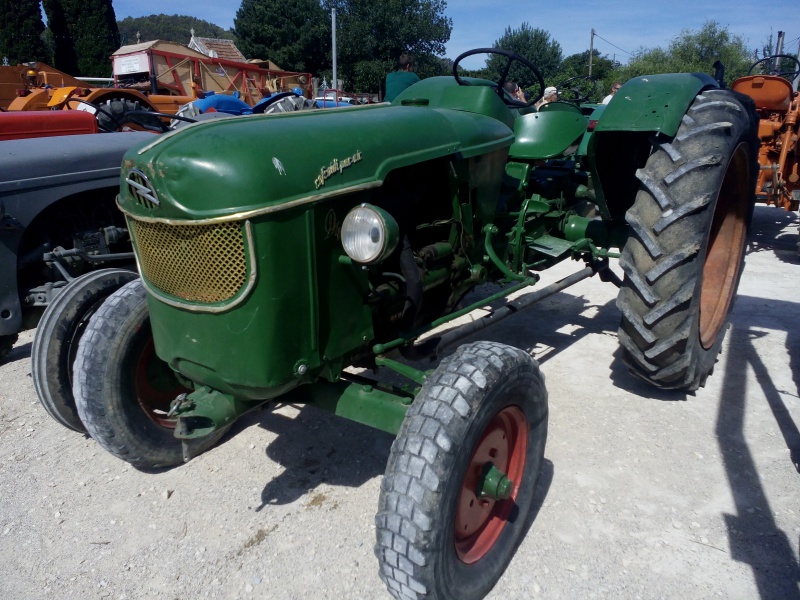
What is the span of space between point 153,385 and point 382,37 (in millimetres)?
43499

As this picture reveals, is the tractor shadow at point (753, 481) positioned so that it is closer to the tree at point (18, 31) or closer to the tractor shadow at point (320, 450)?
the tractor shadow at point (320, 450)

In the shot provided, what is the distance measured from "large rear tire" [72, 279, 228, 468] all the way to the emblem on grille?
800mm

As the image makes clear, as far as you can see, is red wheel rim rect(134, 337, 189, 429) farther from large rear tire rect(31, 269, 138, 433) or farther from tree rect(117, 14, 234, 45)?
tree rect(117, 14, 234, 45)

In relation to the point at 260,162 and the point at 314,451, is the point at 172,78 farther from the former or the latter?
the point at 260,162

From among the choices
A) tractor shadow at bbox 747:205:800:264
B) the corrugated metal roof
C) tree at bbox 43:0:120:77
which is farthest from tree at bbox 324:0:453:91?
tractor shadow at bbox 747:205:800:264

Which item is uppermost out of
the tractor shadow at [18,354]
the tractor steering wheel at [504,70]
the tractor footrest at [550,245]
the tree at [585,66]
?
the tree at [585,66]

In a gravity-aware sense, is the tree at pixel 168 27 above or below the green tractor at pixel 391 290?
above

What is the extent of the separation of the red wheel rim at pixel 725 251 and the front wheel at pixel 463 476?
192cm

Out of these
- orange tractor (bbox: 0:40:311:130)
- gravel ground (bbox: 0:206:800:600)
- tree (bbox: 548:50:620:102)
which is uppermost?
tree (bbox: 548:50:620:102)

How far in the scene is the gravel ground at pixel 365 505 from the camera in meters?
2.21

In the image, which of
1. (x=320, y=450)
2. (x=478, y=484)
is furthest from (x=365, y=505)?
(x=478, y=484)

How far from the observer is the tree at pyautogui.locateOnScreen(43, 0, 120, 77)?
28734 millimetres

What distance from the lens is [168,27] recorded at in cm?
9325

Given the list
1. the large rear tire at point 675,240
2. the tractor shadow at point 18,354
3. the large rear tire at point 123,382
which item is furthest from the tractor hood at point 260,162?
the tractor shadow at point 18,354
